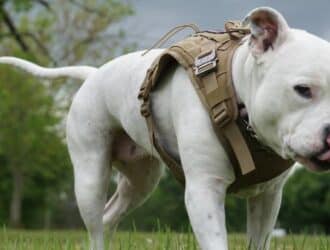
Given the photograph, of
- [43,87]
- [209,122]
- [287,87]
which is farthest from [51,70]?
[43,87]

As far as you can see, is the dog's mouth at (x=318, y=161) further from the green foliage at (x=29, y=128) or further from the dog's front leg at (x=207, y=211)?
the green foliage at (x=29, y=128)

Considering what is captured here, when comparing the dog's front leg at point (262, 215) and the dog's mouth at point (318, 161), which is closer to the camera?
the dog's mouth at point (318, 161)

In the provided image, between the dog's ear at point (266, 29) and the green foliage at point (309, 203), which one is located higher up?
the dog's ear at point (266, 29)

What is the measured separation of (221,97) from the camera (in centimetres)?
360

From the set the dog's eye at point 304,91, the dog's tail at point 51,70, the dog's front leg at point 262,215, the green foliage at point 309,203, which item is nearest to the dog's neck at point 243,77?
the dog's eye at point 304,91

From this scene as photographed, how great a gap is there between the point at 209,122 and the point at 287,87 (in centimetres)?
50

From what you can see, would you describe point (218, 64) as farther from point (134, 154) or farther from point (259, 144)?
point (134, 154)

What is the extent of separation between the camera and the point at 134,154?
4828 mm

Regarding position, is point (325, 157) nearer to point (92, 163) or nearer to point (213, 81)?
point (213, 81)

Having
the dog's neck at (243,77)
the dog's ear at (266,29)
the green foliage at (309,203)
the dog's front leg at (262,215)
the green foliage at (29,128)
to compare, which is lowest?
the green foliage at (309,203)

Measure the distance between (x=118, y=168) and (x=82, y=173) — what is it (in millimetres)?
345

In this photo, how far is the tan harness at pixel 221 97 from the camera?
11.8ft

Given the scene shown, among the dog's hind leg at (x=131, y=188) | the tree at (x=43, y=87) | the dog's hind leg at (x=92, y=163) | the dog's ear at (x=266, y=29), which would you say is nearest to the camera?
the dog's ear at (x=266, y=29)

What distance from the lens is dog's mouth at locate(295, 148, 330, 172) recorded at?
3188mm
